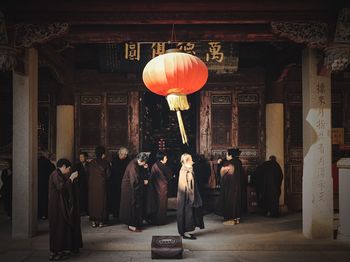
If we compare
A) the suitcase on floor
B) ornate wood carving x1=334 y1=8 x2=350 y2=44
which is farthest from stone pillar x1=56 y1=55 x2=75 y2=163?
ornate wood carving x1=334 y1=8 x2=350 y2=44

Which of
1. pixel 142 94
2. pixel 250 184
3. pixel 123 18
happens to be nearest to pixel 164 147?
pixel 142 94

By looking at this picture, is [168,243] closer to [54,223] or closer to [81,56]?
[54,223]

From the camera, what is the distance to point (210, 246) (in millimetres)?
7688

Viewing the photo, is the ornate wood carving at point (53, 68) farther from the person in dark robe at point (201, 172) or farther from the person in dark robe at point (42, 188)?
the person in dark robe at point (201, 172)

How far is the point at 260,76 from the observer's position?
11648 mm

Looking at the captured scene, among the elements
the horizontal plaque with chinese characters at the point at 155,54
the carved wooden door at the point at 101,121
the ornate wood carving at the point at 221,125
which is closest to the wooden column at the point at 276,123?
the ornate wood carving at the point at 221,125

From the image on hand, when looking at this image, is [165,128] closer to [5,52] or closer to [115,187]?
[115,187]

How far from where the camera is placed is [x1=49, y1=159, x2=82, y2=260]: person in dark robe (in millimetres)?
6891

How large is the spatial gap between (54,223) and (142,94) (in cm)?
578

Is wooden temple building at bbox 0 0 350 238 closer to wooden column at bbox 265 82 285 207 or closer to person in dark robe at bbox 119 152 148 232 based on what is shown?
wooden column at bbox 265 82 285 207

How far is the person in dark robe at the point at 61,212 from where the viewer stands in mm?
6891

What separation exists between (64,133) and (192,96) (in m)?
4.43

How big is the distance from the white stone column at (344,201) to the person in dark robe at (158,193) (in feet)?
13.1

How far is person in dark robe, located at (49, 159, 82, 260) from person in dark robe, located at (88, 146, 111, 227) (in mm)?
2150
